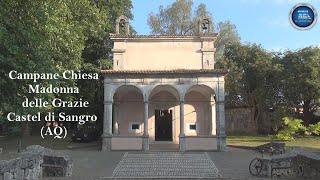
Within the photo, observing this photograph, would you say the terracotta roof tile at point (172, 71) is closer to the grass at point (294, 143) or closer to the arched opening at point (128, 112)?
the arched opening at point (128, 112)

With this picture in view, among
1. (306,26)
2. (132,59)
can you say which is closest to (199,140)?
(132,59)

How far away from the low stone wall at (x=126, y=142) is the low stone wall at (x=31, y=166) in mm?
10483

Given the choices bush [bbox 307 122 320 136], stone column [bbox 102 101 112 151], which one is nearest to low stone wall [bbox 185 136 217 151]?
stone column [bbox 102 101 112 151]

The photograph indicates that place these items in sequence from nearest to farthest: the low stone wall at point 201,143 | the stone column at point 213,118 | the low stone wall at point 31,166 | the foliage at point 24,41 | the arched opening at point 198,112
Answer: the low stone wall at point 31,166, the foliage at point 24,41, the low stone wall at point 201,143, the stone column at point 213,118, the arched opening at point 198,112

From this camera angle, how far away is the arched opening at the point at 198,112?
29.6 meters

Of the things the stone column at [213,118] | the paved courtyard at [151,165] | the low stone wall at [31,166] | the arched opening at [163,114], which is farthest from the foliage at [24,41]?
the stone column at [213,118]

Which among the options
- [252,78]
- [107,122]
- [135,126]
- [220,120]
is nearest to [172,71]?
[220,120]

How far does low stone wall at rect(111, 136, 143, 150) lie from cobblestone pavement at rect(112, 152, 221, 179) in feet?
8.48

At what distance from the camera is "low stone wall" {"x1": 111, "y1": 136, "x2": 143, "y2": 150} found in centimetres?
2656

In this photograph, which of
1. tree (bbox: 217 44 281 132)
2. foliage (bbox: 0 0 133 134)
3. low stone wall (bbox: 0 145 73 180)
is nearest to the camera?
low stone wall (bbox: 0 145 73 180)

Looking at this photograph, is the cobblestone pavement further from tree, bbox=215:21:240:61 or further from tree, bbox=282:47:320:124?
tree, bbox=215:21:240:61

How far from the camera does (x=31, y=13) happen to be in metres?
19.7

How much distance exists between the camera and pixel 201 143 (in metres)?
26.5

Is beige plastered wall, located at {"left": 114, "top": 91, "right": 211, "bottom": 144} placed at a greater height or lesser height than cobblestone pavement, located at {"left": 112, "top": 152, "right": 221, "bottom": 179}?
Answer: greater
